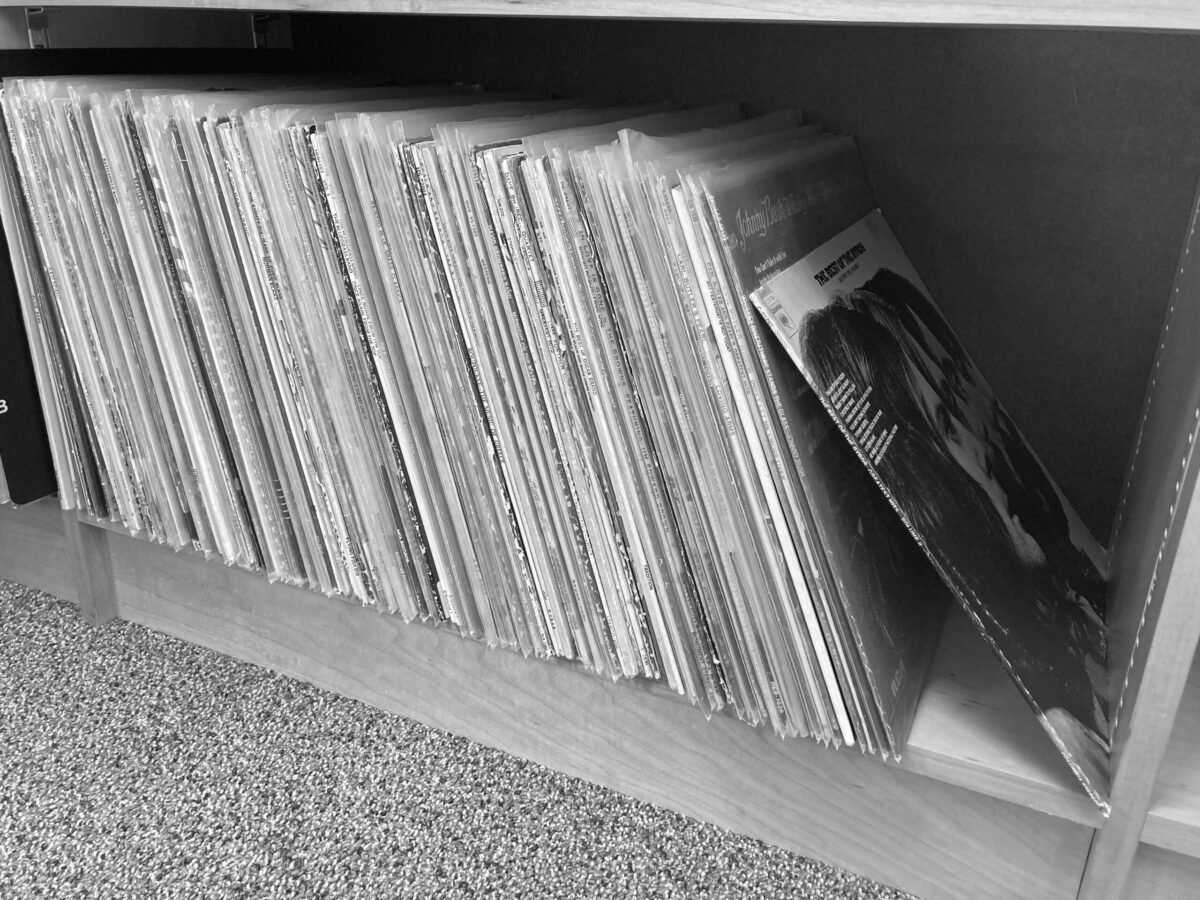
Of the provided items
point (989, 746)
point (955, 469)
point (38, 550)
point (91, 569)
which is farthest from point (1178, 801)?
point (38, 550)

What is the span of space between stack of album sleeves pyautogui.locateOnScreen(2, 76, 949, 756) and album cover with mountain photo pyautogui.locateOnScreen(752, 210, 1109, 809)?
0.03 metres

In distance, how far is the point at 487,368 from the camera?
686mm

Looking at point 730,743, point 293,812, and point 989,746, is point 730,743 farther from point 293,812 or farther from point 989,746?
point 293,812

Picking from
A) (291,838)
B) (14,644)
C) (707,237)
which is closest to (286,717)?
(291,838)

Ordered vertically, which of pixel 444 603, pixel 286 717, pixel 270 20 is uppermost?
pixel 270 20

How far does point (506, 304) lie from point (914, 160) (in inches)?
20.9

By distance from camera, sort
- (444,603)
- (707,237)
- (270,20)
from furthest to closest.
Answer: (270,20)
(444,603)
(707,237)

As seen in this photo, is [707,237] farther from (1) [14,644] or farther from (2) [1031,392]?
(1) [14,644]

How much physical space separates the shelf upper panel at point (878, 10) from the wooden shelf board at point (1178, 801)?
17.7 inches

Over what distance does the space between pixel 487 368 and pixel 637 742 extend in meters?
0.34

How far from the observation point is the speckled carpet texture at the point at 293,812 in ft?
2.38

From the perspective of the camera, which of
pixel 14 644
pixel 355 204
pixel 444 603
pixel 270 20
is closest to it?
pixel 355 204

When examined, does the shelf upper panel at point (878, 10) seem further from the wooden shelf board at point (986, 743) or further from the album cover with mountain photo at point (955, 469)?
the wooden shelf board at point (986, 743)

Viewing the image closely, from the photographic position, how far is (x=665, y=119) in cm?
84
